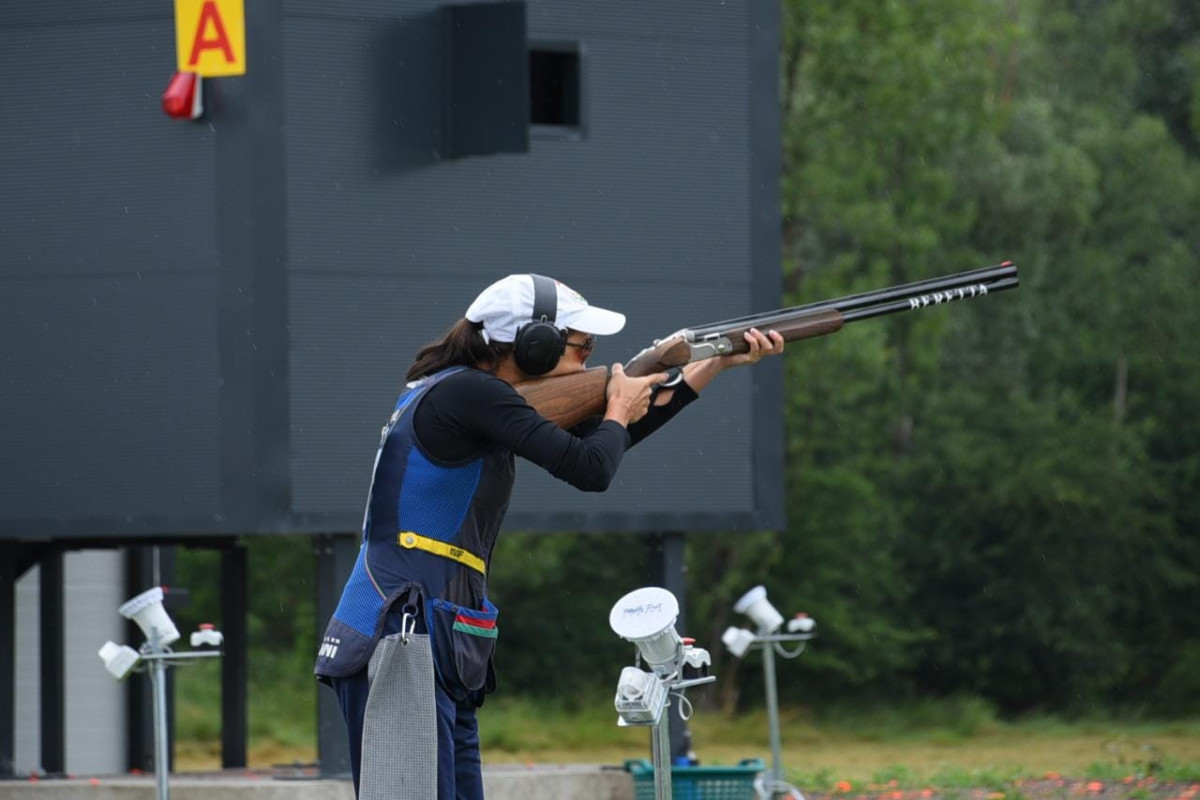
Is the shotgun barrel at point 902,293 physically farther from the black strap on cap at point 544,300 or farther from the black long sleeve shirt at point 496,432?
the black long sleeve shirt at point 496,432

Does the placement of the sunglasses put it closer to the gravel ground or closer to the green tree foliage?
the gravel ground

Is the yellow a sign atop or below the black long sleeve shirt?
atop

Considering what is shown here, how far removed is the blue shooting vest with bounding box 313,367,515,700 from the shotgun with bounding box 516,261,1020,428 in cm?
37

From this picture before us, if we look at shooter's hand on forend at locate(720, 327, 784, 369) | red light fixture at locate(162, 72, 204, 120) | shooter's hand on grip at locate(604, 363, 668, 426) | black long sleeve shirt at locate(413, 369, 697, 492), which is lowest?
black long sleeve shirt at locate(413, 369, 697, 492)

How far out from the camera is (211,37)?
11.1 metres

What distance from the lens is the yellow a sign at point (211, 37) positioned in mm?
11117

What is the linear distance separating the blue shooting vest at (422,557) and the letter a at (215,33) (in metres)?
6.26

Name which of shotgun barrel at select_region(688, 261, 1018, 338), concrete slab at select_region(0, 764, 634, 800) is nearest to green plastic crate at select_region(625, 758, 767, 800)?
concrete slab at select_region(0, 764, 634, 800)

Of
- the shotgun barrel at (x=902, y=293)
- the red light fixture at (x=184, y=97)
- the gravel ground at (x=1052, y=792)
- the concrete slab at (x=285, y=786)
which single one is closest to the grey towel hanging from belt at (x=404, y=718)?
the shotgun barrel at (x=902, y=293)

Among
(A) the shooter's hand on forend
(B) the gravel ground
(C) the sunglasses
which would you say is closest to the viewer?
(C) the sunglasses

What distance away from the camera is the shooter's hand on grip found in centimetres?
567

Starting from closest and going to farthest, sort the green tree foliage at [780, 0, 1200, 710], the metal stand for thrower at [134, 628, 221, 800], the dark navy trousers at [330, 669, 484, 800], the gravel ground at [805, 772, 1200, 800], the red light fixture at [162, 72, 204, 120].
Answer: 1. the dark navy trousers at [330, 669, 484, 800]
2. the metal stand for thrower at [134, 628, 221, 800]
3. the red light fixture at [162, 72, 204, 120]
4. the gravel ground at [805, 772, 1200, 800]
5. the green tree foliage at [780, 0, 1200, 710]

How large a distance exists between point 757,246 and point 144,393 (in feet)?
12.1

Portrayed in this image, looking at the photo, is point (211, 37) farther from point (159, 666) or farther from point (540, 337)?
point (540, 337)
